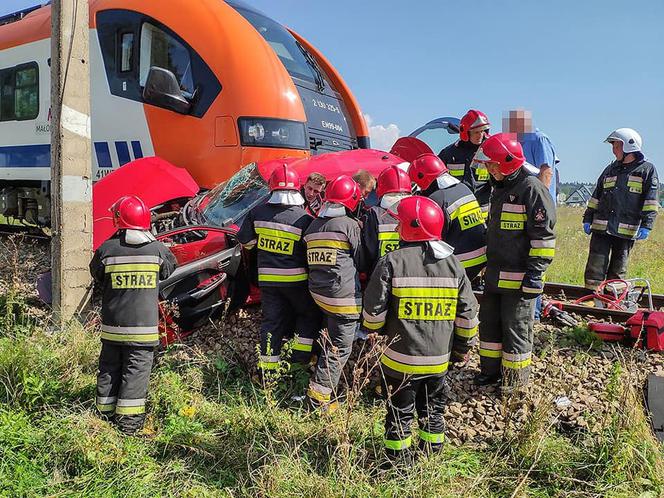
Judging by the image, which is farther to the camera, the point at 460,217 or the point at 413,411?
the point at 460,217

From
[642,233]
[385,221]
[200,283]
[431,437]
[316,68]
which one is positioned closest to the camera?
[431,437]

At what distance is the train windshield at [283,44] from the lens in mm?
7180

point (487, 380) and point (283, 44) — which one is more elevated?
point (283, 44)

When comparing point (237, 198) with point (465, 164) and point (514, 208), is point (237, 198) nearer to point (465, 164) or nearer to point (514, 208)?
point (465, 164)

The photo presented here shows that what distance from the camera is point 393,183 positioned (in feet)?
12.5

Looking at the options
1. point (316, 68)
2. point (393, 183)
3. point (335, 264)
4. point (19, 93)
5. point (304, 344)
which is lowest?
point (304, 344)

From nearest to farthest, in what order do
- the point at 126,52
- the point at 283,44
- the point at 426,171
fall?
the point at 426,171
the point at 126,52
the point at 283,44

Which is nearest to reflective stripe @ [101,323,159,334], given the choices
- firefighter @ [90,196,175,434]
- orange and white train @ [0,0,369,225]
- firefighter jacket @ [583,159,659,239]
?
firefighter @ [90,196,175,434]

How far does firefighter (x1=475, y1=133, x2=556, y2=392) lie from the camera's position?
11.8ft

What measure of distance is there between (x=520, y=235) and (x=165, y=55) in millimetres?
5127

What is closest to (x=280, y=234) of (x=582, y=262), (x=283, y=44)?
(x=283, y=44)

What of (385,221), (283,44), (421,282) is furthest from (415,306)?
(283,44)

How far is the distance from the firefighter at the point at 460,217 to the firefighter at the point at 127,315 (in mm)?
2081

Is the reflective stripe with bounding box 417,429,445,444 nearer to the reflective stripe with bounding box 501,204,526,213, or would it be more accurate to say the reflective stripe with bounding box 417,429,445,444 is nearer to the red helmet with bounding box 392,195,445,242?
the red helmet with bounding box 392,195,445,242
